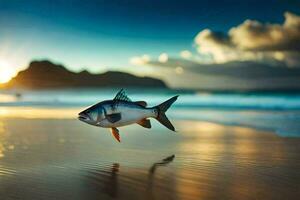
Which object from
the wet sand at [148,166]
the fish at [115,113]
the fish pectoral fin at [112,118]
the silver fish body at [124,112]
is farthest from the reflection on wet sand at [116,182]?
the fish pectoral fin at [112,118]

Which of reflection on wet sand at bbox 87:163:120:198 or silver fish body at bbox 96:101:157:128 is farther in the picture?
reflection on wet sand at bbox 87:163:120:198

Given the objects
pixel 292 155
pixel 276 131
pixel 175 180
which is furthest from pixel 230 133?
pixel 175 180

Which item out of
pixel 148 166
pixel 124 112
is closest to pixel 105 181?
pixel 148 166

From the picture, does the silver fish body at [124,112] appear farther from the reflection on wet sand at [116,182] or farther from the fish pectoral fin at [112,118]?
the reflection on wet sand at [116,182]

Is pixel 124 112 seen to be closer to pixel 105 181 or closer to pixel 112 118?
pixel 112 118

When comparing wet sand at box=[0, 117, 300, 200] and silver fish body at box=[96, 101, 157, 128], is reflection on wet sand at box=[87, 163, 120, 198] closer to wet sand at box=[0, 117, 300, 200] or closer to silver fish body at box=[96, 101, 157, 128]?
wet sand at box=[0, 117, 300, 200]

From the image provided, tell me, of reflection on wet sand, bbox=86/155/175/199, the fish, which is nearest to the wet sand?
reflection on wet sand, bbox=86/155/175/199

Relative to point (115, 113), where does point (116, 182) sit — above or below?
below
